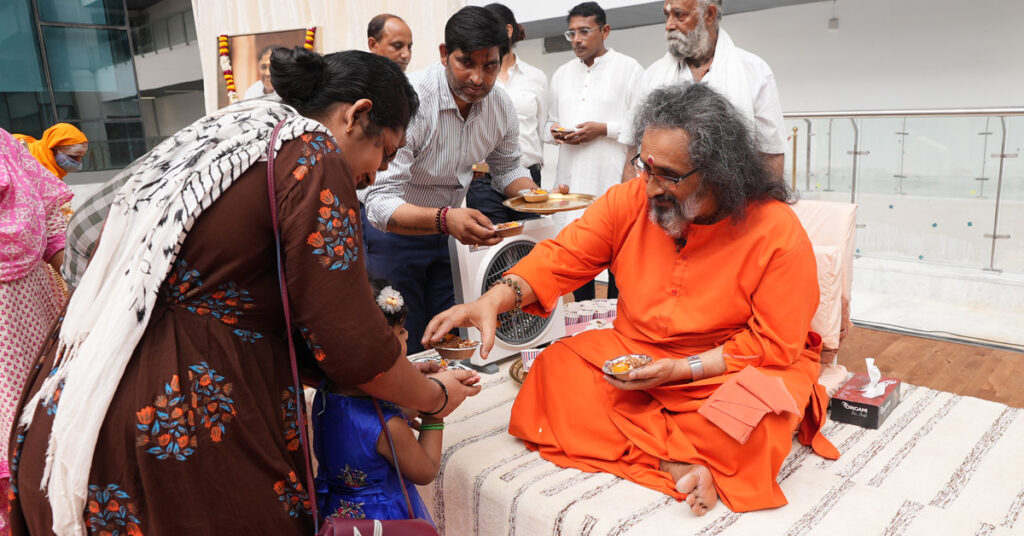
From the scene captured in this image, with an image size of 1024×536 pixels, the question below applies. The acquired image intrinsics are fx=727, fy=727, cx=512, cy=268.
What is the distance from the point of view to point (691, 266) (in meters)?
2.11

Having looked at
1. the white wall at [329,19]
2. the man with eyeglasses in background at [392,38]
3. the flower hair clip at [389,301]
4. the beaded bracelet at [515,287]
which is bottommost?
the beaded bracelet at [515,287]

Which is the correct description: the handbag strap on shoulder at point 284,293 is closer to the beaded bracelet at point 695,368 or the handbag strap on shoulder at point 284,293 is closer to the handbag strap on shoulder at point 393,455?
the handbag strap on shoulder at point 393,455

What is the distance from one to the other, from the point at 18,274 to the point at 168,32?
49.0 ft

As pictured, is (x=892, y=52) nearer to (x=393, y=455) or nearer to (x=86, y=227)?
(x=393, y=455)

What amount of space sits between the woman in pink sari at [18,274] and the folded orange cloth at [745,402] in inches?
82.7

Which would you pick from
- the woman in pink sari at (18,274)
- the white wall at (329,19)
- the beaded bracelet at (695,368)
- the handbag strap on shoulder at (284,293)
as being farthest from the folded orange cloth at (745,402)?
the white wall at (329,19)

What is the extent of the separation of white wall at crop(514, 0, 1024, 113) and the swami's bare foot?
272 inches

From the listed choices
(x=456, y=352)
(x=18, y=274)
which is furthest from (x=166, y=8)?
(x=456, y=352)

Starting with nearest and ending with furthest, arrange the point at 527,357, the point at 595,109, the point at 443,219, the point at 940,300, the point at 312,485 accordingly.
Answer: the point at 312,485
the point at 443,219
the point at 527,357
the point at 595,109
the point at 940,300

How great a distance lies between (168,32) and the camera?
49.9ft

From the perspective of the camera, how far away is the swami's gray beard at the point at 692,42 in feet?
11.8

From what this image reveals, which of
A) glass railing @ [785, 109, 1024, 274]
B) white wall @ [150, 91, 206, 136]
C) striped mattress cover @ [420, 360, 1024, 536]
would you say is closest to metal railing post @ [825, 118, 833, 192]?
glass railing @ [785, 109, 1024, 274]

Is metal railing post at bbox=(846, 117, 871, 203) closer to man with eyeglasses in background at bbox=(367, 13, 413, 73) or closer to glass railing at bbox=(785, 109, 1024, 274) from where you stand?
glass railing at bbox=(785, 109, 1024, 274)

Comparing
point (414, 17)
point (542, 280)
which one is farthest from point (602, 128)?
point (542, 280)
